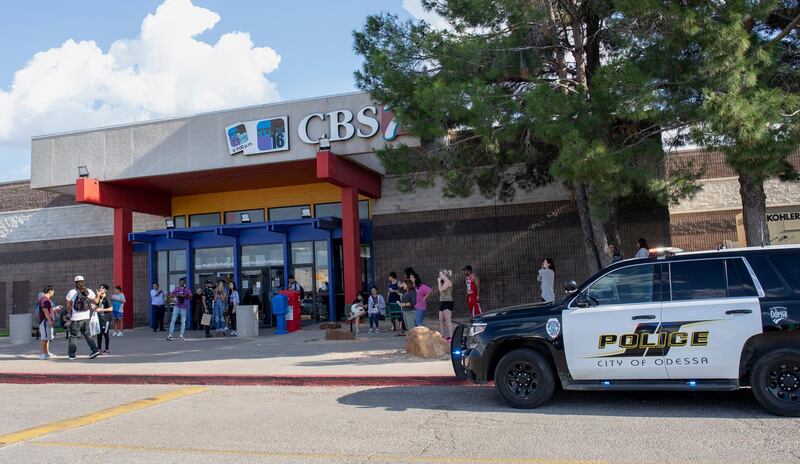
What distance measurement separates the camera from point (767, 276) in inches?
279

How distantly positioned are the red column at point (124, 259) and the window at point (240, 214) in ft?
11.7

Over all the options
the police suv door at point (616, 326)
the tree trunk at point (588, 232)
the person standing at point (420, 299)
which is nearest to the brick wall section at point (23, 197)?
the person standing at point (420, 299)

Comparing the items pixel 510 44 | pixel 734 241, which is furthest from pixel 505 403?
pixel 734 241

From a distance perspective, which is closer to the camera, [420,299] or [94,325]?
[420,299]

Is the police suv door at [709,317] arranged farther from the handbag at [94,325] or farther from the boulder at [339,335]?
the handbag at [94,325]

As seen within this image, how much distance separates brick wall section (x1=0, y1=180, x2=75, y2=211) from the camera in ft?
89.4

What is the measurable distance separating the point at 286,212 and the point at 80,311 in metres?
10.8

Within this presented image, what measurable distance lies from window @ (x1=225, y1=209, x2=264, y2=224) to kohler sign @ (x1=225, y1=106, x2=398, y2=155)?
4.84 metres

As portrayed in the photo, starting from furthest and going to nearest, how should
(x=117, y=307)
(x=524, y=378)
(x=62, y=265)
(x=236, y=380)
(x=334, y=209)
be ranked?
(x=62, y=265) → (x=334, y=209) → (x=117, y=307) → (x=236, y=380) → (x=524, y=378)

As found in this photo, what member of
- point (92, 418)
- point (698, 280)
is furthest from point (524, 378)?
point (92, 418)

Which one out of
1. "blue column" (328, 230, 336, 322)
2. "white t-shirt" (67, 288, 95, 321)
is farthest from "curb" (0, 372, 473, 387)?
"blue column" (328, 230, 336, 322)

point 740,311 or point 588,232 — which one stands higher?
point 588,232

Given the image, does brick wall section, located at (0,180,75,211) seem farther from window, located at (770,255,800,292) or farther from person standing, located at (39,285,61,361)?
window, located at (770,255,800,292)

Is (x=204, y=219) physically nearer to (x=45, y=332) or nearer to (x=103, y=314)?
(x=103, y=314)
